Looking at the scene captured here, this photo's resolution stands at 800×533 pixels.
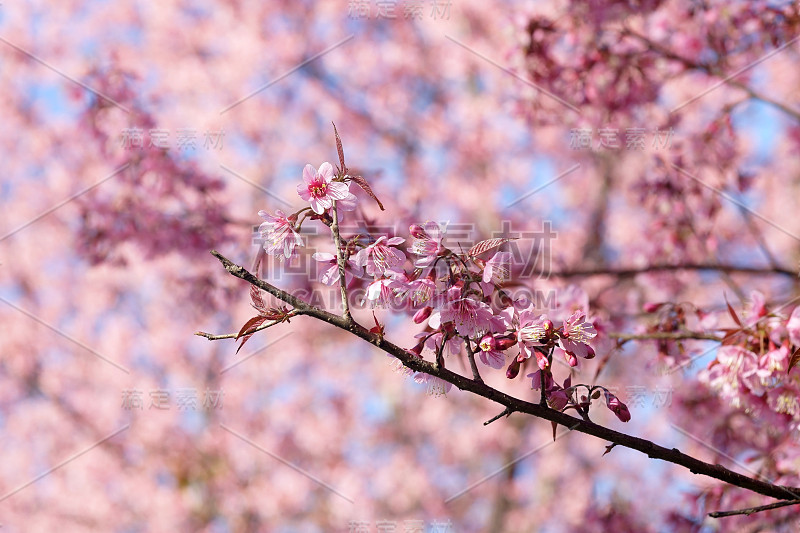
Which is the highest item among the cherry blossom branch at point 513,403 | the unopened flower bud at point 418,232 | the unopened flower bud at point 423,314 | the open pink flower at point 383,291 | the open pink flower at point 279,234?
the open pink flower at point 279,234

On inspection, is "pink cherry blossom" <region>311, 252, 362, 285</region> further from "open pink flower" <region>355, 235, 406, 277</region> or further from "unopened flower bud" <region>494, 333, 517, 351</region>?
"unopened flower bud" <region>494, 333, 517, 351</region>

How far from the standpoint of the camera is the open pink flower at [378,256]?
1364 mm

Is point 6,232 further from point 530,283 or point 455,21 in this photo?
point 530,283

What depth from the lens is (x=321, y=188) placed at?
1.37 m

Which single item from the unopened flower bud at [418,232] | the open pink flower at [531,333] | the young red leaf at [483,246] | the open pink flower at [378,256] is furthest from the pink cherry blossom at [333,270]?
the open pink flower at [531,333]

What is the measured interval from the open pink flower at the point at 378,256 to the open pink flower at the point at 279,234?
0.44 ft

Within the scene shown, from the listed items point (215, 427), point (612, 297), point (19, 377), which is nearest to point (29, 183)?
point (19, 377)

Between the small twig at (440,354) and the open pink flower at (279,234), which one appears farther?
the open pink flower at (279,234)

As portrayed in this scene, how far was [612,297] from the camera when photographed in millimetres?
6938

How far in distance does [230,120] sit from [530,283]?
24.5ft

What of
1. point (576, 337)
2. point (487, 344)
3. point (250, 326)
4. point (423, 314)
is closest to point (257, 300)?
point (250, 326)

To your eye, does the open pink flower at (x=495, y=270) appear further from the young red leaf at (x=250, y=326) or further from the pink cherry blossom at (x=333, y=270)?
the young red leaf at (x=250, y=326)

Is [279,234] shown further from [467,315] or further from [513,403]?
[513,403]

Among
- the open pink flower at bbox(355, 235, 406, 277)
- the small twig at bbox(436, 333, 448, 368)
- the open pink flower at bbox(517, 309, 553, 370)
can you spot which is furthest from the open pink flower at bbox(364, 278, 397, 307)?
the open pink flower at bbox(517, 309, 553, 370)
